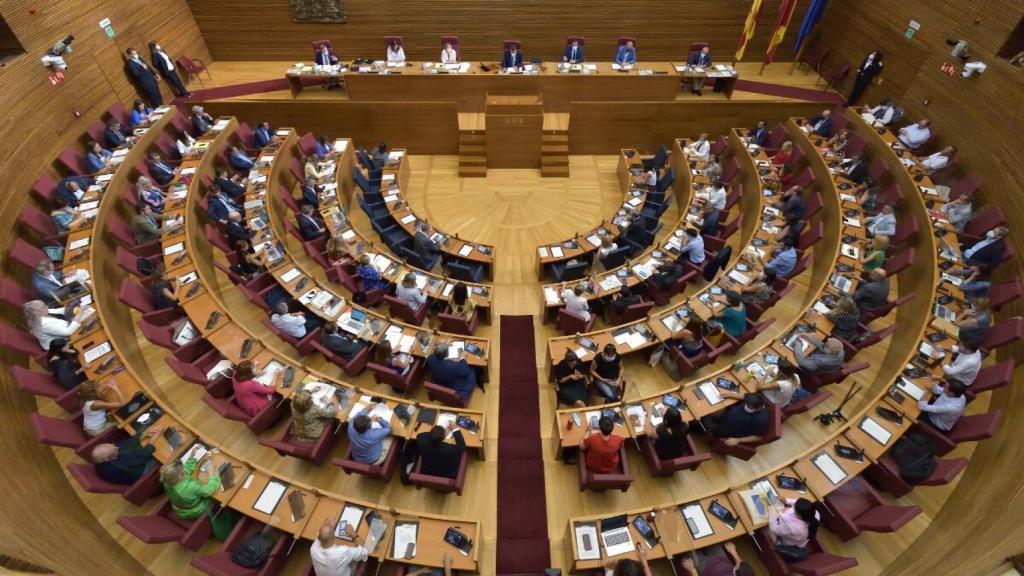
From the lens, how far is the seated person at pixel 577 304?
26.3 ft

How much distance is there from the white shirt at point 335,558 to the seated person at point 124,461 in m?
2.51

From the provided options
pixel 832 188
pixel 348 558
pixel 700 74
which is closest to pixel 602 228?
pixel 832 188

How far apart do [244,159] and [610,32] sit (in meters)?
11.1

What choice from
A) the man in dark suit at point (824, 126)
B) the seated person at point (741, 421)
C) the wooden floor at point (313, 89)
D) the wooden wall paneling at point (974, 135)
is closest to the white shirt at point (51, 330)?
the wooden floor at point (313, 89)

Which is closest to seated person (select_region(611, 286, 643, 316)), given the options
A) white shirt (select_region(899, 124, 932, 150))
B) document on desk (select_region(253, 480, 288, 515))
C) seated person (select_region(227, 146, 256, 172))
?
document on desk (select_region(253, 480, 288, 515))

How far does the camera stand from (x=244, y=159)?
11102 millimetres

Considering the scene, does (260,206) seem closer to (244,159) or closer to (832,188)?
(244,159)

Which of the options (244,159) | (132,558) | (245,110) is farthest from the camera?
(245,110)

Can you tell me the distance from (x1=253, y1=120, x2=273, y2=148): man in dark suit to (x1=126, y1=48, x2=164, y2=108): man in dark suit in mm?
3167

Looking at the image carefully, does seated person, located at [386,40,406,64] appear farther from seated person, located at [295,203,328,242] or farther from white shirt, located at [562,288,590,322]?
white shirt, located at [562,288,590,322]

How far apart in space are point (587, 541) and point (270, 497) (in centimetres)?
370

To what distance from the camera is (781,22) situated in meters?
13.6

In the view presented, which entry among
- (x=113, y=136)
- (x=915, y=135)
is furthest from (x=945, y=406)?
(x=113, y=136)

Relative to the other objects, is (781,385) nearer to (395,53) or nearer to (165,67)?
(395,53)
